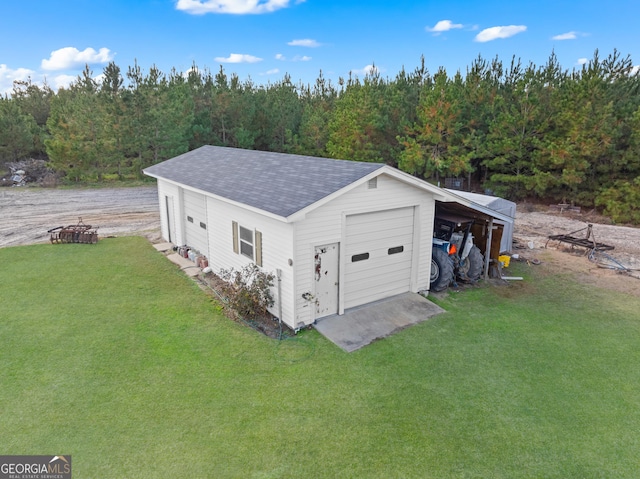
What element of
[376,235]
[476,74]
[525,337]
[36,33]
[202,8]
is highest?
[202,8]

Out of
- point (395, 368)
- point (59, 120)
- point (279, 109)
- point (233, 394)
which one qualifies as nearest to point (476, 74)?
point (279, 109)

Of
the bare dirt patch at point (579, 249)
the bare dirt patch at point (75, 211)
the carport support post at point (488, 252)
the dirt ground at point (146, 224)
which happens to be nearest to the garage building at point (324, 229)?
the carport support post at point (488, 252)

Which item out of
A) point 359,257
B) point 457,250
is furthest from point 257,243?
point 457,250

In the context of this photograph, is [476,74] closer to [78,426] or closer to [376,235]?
[376,235]

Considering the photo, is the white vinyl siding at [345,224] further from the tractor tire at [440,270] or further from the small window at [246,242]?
the small window at [246,242]

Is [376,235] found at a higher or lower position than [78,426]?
higher

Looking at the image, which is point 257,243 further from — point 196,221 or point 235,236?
point 196,221
